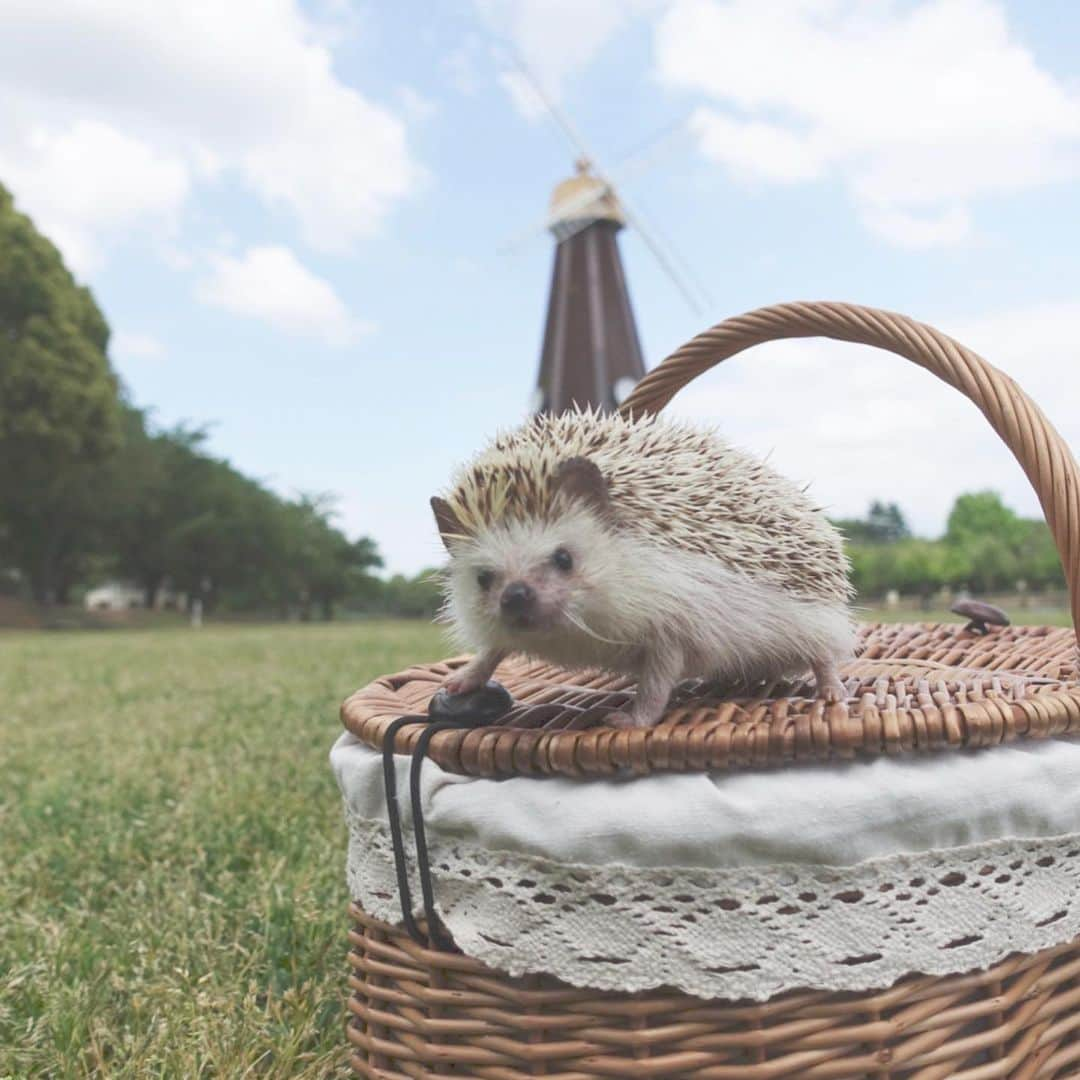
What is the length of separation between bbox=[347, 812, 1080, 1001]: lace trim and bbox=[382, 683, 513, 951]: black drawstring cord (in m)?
0.04

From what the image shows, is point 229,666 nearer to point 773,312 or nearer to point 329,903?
point 329,903

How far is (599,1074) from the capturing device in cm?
108

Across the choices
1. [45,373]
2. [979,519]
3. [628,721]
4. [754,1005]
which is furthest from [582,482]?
[979,519]

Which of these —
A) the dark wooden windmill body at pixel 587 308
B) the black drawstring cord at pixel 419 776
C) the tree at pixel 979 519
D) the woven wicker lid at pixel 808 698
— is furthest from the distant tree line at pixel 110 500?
the tree at pixel 979 519

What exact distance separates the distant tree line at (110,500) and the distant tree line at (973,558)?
1247cm

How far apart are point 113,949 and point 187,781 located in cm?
130

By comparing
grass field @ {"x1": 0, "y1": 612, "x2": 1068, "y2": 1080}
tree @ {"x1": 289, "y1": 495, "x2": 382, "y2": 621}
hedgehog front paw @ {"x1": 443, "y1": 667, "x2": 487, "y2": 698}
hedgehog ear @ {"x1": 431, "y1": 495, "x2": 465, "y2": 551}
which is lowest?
grass field @ {"x1": 0, "y1": 612, "x2": 1068, "y2": 1080}

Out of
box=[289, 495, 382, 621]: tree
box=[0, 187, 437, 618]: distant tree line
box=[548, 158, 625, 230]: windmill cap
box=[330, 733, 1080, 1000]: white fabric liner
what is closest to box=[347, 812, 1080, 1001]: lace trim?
box=[330, 733, 1080, 1000]: white fabric liner

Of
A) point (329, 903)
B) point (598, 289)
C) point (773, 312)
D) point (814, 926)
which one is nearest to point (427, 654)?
point (329, 903)

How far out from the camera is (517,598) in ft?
3.81

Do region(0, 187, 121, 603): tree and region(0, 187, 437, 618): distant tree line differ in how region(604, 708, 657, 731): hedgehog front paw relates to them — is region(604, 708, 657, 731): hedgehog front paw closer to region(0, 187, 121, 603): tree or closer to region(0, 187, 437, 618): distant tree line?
region(0, 187, 437, 618): distant tree line

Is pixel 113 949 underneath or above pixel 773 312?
underneath

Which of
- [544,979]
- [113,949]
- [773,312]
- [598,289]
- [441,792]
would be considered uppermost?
[598,289]

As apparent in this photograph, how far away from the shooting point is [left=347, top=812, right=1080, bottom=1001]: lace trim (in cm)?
107
